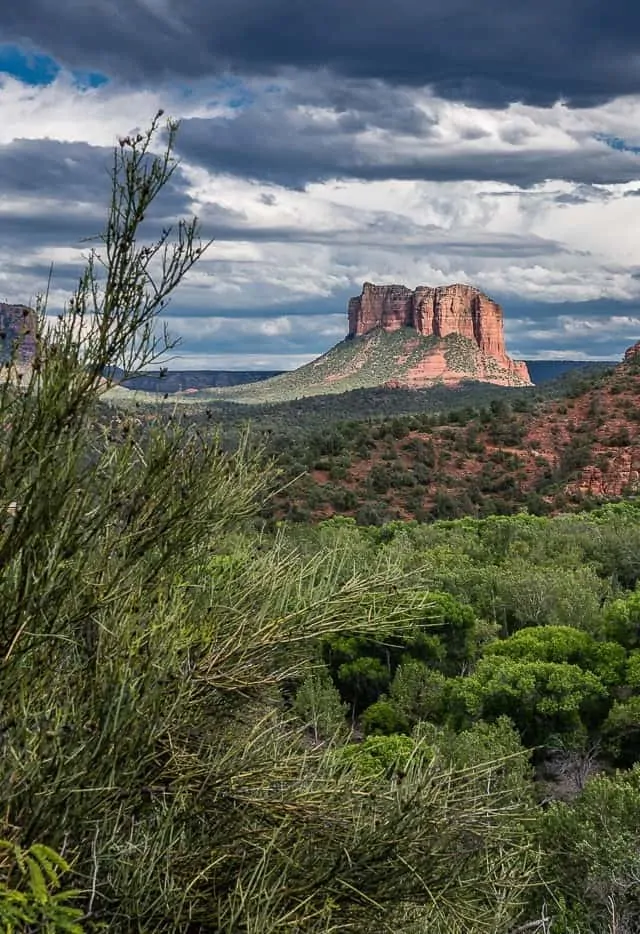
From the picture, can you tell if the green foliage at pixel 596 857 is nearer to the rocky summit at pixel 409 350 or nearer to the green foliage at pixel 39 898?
the green foliage at pixel 39 898

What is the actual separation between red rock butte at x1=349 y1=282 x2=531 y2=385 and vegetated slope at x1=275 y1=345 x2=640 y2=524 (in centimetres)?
7575

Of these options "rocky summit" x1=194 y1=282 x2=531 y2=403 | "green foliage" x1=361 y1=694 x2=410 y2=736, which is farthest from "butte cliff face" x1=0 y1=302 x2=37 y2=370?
"rocky summit" x1=194 y1=282 x2=531 y2=403

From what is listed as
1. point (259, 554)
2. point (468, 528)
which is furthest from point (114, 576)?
point (468, 528)

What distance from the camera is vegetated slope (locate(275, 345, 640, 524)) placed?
4500cm

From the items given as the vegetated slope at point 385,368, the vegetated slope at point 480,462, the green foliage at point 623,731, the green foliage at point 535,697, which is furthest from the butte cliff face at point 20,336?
the vegetated slope at point 385,368

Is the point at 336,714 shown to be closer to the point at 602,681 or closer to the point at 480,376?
the point at 602,681

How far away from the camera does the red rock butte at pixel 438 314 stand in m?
135

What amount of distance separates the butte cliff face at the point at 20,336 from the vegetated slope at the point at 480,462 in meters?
35.6

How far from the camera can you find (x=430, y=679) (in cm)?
2077

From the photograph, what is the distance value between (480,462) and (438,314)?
3430 inches

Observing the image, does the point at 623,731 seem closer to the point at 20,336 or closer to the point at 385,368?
the point at 20,336

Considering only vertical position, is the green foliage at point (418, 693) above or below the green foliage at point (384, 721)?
above

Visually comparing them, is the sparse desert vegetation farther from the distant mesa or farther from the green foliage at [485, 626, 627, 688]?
the distant mesa

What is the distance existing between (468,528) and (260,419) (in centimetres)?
4612
